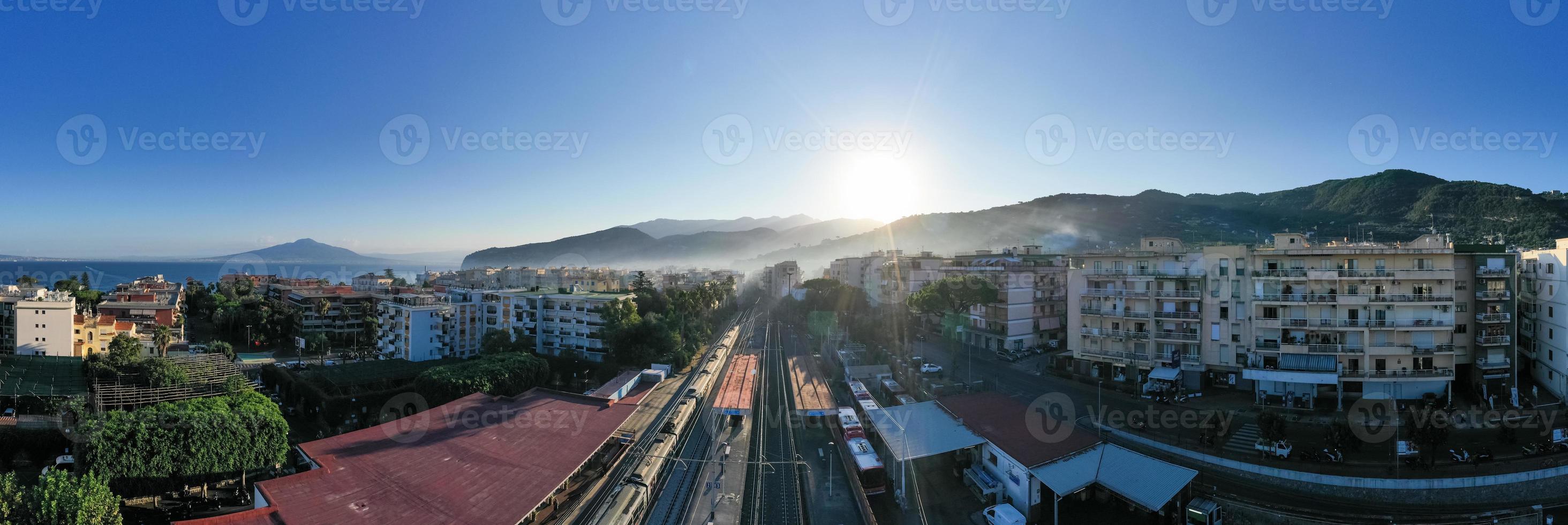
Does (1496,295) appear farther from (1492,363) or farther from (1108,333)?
(1108,333)

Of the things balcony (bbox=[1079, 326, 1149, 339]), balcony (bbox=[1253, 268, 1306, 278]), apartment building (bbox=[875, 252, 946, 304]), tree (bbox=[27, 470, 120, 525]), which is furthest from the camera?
apartment building (bbox=[875, 252, 946, 304])

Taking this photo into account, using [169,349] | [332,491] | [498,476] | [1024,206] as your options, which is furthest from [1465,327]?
[1024,206]

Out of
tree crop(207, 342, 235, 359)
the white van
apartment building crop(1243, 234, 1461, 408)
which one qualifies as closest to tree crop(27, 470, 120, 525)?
the white van

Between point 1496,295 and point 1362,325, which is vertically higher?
point 1496,295

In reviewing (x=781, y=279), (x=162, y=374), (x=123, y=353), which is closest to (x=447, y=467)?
(x=162, y=374)

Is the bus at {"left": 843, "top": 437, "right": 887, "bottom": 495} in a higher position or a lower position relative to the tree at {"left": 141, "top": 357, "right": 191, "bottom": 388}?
lower

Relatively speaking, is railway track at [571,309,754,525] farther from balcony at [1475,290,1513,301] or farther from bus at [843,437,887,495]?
balcony at [1475,290,1513,301]

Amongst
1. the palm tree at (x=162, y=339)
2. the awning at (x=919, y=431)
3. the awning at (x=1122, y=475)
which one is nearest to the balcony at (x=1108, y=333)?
the awning at (x=919, y=431)

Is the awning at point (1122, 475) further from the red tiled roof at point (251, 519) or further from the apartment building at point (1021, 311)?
the apartment building at point (1021, 311)
